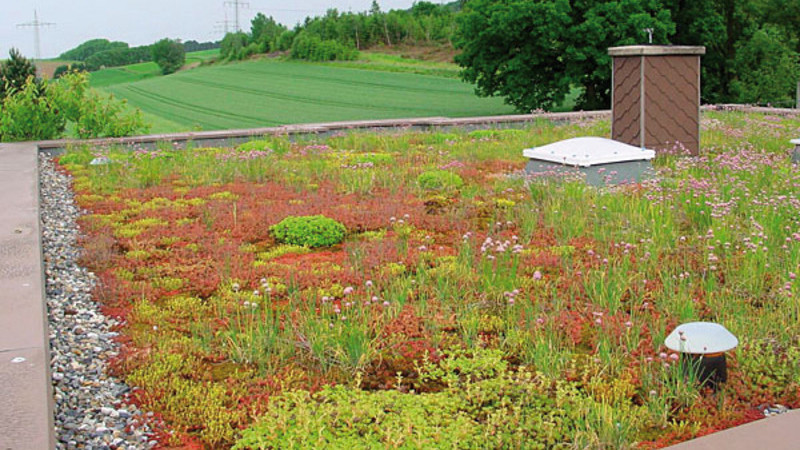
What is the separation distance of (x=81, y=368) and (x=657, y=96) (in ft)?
25.3

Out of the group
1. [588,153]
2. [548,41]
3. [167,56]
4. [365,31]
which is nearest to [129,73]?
[167,56]

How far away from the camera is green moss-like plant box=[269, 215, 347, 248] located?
6.42 m

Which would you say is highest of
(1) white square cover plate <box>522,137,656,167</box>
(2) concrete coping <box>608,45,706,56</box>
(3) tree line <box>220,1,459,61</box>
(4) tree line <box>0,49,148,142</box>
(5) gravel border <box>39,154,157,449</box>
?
(3) tree line <box>220,1,459,61</box>

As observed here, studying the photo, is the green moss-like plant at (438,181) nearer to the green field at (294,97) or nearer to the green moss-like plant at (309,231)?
the green moss-like plant at (309,231)

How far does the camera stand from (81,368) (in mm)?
3885

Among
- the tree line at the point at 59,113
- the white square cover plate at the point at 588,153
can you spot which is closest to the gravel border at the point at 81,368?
the white square cover plate at the point at 588,153

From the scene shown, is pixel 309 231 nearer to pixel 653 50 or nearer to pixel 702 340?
pixel 702 340

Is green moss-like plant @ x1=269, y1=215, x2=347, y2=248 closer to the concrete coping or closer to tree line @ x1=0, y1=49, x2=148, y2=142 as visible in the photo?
Result: the concrete coping

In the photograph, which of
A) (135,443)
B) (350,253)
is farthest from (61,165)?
(135,443)

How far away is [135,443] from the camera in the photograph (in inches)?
126

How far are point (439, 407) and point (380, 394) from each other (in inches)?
11.1

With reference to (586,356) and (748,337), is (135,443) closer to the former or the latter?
(586,356)

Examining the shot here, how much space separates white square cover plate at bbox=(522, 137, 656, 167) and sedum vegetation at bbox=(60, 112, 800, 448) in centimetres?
39

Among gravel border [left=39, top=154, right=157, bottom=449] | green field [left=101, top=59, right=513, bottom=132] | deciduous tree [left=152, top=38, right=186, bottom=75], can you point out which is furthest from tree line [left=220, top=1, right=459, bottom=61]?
gravel border [left=39, top=154, right=157, bottom=449]
